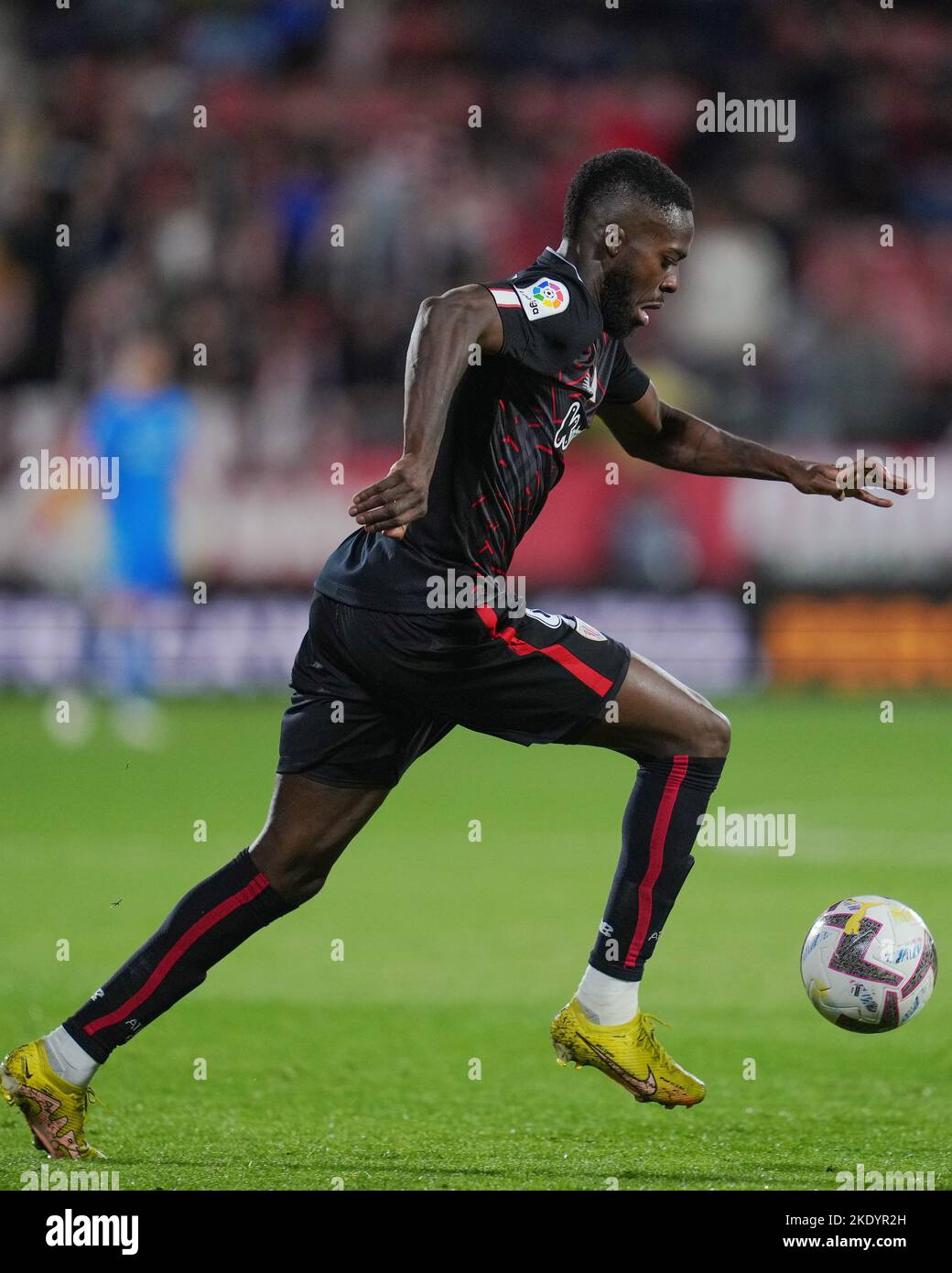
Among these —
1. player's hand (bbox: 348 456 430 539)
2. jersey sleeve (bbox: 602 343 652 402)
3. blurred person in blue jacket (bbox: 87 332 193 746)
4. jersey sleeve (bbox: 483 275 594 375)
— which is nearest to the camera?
player's hand (bbox: 348 456 430 539)

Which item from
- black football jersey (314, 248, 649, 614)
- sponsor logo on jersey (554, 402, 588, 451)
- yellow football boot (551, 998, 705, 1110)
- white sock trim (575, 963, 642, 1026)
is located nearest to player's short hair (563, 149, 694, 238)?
black football jersey (314, 248, 649, 614)

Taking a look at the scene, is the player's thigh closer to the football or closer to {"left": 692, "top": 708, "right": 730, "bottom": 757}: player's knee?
{"left": 692, "top": 708, "right": 730, "bottom": 757}: player's knee

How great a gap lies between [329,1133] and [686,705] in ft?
4.48

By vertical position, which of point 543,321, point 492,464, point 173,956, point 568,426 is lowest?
point 173,956

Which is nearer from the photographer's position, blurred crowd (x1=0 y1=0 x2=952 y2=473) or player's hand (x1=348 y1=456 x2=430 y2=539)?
player's hand (x1=348 y1=456 x2=430 y2=539)

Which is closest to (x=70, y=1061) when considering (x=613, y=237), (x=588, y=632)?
(x=588, y=632)

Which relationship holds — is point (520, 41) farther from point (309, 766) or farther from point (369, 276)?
point (309, 766)

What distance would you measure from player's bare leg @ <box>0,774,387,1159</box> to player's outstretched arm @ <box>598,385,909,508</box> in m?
1.32

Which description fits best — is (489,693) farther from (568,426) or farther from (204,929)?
(204,929)

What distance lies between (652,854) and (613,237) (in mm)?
1491

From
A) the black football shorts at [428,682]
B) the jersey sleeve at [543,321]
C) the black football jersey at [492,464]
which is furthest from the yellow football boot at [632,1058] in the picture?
the jersey sleeve at [543,321]

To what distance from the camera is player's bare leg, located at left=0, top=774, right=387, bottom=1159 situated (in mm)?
4379

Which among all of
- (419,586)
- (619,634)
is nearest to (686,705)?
(419,586)

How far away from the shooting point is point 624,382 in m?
4.79
